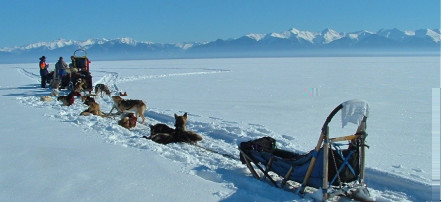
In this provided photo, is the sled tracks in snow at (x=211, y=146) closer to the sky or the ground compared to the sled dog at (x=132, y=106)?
closer to the ground

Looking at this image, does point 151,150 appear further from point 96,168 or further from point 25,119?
point 25,119

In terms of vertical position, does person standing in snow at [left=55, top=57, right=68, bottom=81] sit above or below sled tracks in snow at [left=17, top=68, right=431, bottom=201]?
above

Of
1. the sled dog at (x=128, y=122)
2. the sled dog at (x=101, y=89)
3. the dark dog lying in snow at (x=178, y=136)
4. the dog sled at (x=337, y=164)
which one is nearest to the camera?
the dog sled at (x=337, y=164)

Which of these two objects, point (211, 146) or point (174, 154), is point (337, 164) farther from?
point (211, 146)

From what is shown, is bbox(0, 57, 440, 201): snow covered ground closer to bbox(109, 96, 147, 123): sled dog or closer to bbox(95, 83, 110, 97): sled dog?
bbox(109, 96, 147, 123): sled dog

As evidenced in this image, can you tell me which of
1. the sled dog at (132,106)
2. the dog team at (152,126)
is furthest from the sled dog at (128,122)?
Result: the sled dog at (132,106)

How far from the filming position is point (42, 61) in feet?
45.6

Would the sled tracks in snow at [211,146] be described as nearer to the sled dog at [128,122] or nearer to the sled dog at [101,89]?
the sled dog at [128,122]

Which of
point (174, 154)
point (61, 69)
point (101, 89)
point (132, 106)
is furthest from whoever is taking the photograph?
point (61, 69)

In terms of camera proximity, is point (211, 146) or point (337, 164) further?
point (211, 146)

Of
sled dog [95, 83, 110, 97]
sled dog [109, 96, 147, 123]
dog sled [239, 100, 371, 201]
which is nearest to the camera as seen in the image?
dog sled [239, 100, 371, 201]

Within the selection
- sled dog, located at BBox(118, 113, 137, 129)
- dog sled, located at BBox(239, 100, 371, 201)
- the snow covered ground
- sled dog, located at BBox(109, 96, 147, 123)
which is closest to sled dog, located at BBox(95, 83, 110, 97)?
the snow covered ground

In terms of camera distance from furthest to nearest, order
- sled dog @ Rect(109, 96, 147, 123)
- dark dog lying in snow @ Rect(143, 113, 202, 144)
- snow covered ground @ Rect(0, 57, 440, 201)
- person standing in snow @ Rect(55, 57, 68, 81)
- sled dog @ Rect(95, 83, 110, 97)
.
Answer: person standing in snow @ Rect(55, 57, 68, 81) → sled dog @ Rect(95, 83, 110, 97) → sled dog @ Rect(109, 96, 147, 123) → dark dog lying in snow @ Rect(143, 113, 202, 144) → snow covered ground @ Rect(0, 57, 440, 201)

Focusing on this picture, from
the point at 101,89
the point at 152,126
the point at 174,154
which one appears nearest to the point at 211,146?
the point at 174,154
